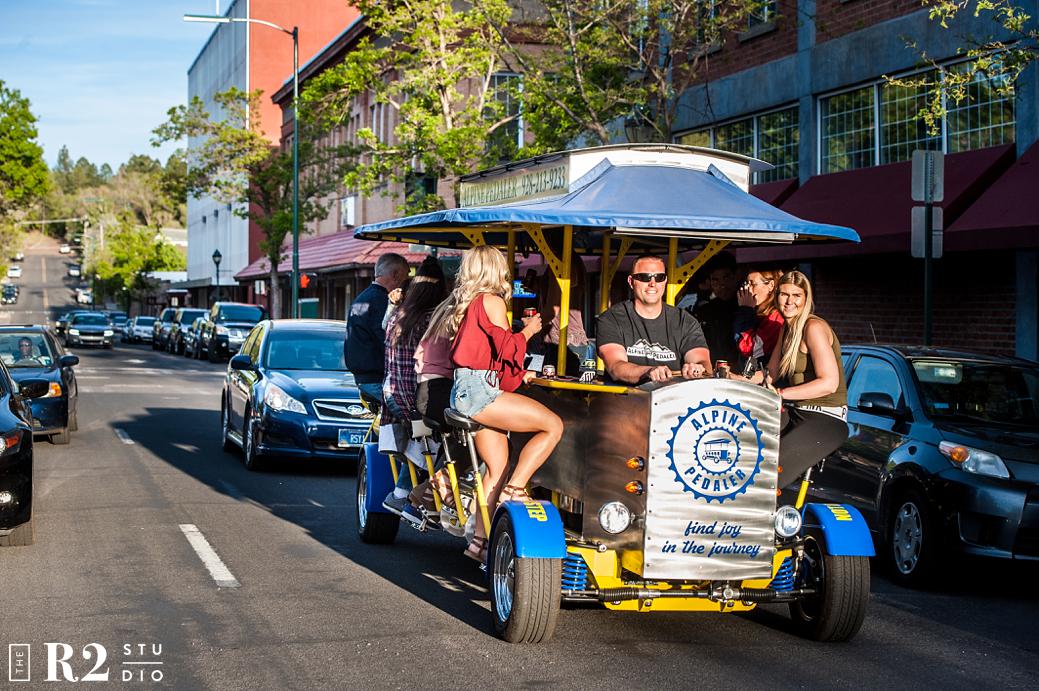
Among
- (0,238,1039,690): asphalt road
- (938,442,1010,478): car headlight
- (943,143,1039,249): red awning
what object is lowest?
(0,238,1039,690): asphalt road

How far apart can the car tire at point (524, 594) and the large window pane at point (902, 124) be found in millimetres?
13203

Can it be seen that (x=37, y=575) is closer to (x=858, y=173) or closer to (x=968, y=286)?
(x=968, y=286)

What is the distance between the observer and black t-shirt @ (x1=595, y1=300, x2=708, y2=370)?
7797mm

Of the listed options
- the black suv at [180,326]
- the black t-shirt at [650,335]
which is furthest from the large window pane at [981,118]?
the black suv at [180,326]

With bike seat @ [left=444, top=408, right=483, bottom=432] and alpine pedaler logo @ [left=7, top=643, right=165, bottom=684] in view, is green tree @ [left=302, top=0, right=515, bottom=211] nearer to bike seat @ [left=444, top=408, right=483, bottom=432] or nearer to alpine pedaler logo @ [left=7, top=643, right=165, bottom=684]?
bike seat @ [left=444, top=408, right=483, bottom=432]

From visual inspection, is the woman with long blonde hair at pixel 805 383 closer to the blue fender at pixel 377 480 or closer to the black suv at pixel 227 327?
the blue fender at pixel 377 480

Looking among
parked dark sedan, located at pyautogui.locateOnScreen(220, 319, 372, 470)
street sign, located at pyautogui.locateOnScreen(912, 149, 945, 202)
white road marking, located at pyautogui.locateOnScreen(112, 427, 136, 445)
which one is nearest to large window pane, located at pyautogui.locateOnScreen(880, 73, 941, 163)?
street sign, located at pyautogui.locateOnScreen(912, 149, 945, 202)

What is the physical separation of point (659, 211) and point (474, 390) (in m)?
1.50

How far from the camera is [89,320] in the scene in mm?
59281

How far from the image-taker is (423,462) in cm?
922

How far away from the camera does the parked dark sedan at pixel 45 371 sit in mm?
16562

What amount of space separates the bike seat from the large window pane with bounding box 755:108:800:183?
51.0 ft

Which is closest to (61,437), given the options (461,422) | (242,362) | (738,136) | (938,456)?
(242,362)

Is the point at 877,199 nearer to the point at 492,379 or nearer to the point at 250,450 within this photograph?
the point at 250,450
